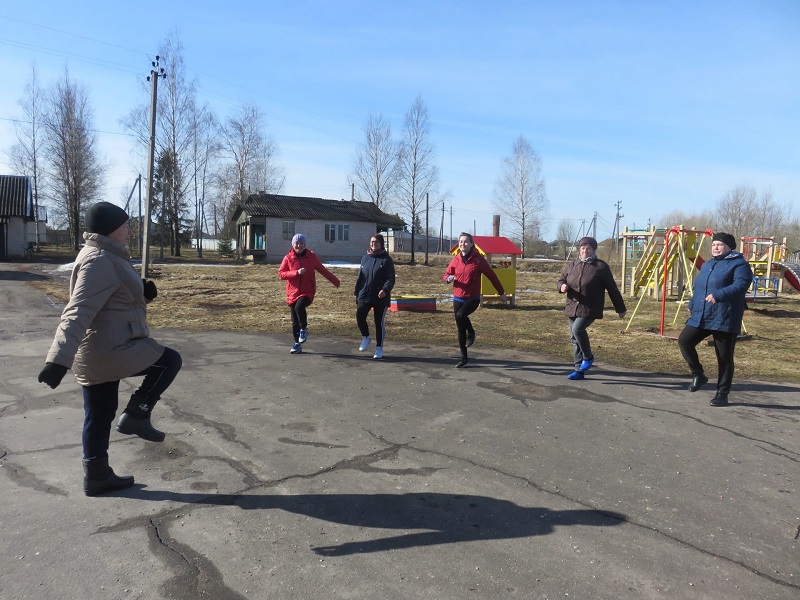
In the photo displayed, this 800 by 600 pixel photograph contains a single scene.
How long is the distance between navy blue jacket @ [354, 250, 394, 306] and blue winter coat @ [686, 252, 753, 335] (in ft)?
12.8

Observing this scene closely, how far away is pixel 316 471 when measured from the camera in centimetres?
418

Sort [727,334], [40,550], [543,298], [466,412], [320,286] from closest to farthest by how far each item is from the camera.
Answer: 1. [40,550]
2. [466,412]
3. [727,334]
4. [543,298]
5. [320,286]

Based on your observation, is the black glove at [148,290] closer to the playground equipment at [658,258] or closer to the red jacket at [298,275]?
the red jacket at [298,275]

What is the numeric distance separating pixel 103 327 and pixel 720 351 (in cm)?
593

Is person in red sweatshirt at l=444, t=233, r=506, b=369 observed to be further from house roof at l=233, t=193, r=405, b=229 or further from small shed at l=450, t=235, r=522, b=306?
house roof at l=233, t=193, r=405, b=229

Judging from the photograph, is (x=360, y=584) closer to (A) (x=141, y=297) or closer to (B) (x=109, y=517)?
(B) (x=109, y=517)

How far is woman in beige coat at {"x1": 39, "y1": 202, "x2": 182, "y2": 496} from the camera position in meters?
3.43

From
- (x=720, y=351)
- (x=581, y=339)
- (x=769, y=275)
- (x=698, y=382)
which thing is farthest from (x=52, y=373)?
(x=769, y=275)

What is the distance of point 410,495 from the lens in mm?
3801

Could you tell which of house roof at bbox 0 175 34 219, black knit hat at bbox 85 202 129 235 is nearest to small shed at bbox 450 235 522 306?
black knit hat at bbox 85 202 129 235

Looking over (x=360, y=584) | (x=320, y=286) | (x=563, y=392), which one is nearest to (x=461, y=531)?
(x=360, y=584)

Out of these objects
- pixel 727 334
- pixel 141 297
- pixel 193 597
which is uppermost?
pixel 141 297

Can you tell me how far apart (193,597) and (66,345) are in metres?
1.57

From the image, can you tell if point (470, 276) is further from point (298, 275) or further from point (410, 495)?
point (410, 495)
